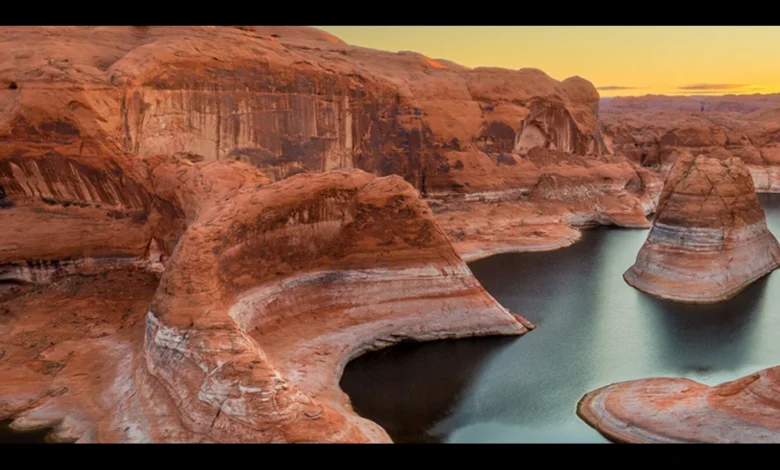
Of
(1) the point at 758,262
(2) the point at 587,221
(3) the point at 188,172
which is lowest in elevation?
(2) the point at 587,221

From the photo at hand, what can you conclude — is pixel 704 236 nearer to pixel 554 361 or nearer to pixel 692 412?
pixel 554 361

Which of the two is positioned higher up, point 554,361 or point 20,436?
point 554,361

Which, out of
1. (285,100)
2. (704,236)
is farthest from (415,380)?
(285,100)

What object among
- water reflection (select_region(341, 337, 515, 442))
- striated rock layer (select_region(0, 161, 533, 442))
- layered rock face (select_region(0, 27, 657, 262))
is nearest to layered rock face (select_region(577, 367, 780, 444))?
water reflection (select_region(341, 337, 515, 442))

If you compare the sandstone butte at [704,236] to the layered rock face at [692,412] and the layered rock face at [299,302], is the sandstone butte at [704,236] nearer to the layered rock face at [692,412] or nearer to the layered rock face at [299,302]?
the layered rock face at [299,302]

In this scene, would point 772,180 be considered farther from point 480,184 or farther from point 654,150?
point 480,184

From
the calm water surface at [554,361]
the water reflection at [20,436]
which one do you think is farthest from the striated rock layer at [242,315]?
the calm water surface at [554,361]

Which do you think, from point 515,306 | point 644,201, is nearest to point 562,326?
point 515,306
